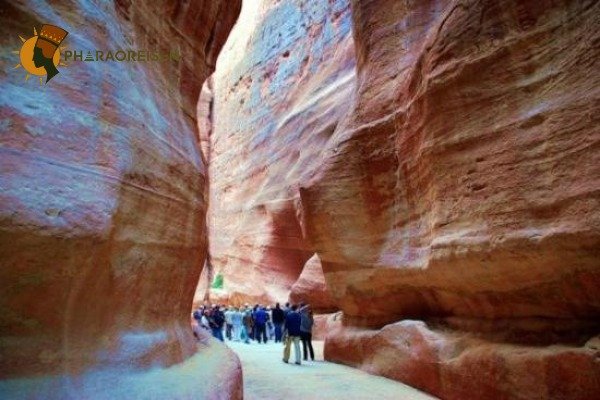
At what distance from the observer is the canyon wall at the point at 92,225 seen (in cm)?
313

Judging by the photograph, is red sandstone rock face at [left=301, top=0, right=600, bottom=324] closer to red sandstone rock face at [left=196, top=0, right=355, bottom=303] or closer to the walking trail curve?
the walking trail curve

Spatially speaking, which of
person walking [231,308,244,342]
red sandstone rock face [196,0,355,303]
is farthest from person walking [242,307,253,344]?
red sandstone rock face [196,0,355,303]

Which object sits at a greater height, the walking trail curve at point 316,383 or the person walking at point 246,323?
the person walking at point 246,323

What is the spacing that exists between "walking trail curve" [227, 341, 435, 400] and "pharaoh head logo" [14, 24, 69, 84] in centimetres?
455

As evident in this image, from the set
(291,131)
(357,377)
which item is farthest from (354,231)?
(291,131)

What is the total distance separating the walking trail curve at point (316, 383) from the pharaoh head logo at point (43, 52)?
4.55m

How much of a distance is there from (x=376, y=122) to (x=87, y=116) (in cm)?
614

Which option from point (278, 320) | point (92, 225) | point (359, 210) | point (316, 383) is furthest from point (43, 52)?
point (278, 320)

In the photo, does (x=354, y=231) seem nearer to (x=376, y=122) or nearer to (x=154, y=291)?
(x=376, y=122)

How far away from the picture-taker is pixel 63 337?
3.39m

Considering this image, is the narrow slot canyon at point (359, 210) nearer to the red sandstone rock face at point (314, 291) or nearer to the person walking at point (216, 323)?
the person walking at point (216, 323)

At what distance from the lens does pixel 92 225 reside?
11.3 feet

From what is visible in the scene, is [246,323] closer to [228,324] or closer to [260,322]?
[260,322]

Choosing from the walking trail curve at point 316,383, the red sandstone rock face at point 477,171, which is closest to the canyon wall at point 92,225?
the walking trail curve at point 316,383
